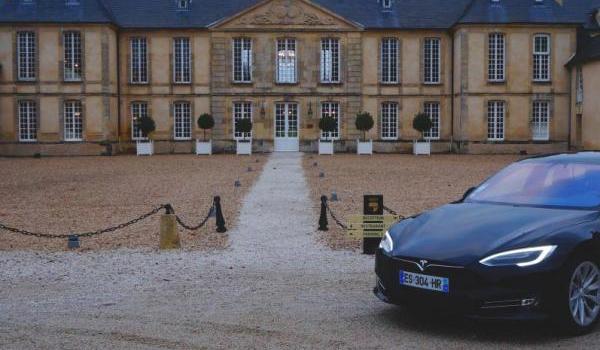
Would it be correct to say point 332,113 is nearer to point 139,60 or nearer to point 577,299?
point 139,60

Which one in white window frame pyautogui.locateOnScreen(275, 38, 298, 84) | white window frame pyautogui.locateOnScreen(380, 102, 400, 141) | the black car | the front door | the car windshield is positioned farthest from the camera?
white window frame pyautogui.locateOnScreen(380, 102, 400, 141)

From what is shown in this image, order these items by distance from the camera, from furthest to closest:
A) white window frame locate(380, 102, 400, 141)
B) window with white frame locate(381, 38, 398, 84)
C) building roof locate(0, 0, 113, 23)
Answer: white window frame locate(380, 102, 400, 141) → window with white frame locate(381, 38, 398, 84) → building roof locate(0, 0, 113, 23)

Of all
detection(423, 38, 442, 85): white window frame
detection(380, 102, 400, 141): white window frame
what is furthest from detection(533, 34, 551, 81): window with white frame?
detection(380, 102, 400, 141): white window frame

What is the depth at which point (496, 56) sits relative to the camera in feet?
131

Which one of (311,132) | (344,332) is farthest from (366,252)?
(311,132)

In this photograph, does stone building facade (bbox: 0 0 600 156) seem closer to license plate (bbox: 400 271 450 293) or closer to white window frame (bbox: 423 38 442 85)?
white window frame (bbox: 423 38 442 85)

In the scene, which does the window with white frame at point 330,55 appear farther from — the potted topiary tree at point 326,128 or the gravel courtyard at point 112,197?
the gravel courtyard at point 112,197

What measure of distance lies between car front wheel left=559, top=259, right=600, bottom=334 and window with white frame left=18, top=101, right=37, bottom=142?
3654cm

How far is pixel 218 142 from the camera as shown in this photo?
4097 centimetres

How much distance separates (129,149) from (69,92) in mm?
4192

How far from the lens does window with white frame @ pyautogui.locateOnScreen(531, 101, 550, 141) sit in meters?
40.3

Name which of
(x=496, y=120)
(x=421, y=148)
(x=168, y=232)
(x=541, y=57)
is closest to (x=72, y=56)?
(x=421, y=148)

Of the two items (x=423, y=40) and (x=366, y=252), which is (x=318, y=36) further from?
(x=366, y=252)

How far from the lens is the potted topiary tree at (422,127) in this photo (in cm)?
3981
